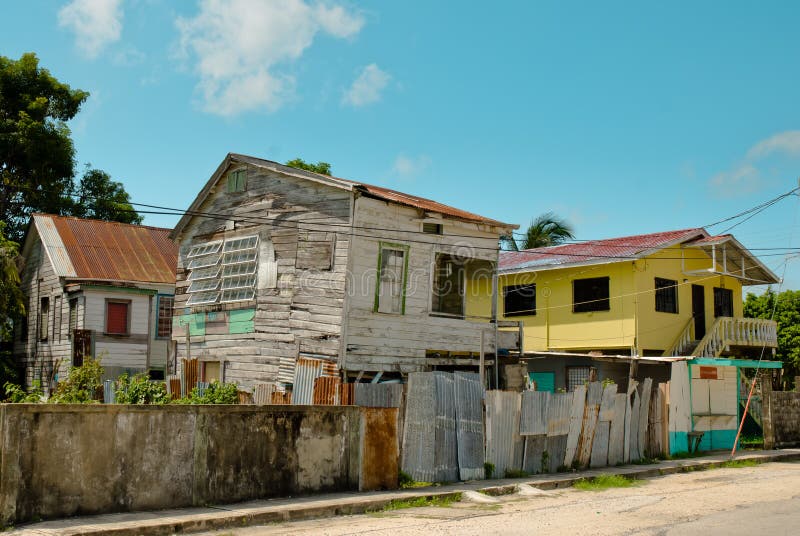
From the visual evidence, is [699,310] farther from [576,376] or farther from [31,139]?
[31,139]

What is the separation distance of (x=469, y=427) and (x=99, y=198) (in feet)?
103

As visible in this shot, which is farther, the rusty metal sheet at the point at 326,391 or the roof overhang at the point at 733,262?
the roof overhang at the point at 733,262

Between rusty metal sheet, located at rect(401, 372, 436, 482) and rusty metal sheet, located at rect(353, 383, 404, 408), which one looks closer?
rusty metal sheet, located at rect(401, 372, 436, 482)

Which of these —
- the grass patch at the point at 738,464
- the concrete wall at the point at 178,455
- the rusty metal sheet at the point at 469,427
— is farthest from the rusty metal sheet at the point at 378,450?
the grass patch at the point at 738,464

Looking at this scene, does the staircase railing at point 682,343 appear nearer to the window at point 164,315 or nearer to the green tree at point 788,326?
the green tree at point 788,326

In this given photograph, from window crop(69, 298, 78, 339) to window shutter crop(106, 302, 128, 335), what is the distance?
3.57 ft

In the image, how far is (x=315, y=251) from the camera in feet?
64.1

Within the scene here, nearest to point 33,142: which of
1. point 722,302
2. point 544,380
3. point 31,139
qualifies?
point 31,139

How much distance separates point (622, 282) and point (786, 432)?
22.6 ft

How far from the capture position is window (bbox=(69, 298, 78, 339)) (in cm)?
2723

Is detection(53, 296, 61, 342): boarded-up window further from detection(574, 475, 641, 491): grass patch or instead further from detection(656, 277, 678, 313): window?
detection(656, 277, 678, 313): window

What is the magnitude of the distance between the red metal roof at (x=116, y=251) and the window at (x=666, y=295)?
17.3 m

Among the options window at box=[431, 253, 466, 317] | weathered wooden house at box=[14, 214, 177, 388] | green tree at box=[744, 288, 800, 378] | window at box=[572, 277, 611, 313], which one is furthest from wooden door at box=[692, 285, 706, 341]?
weathered wooden house at box=[14, 214, 177, 388]

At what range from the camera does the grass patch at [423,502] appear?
12.0 m
